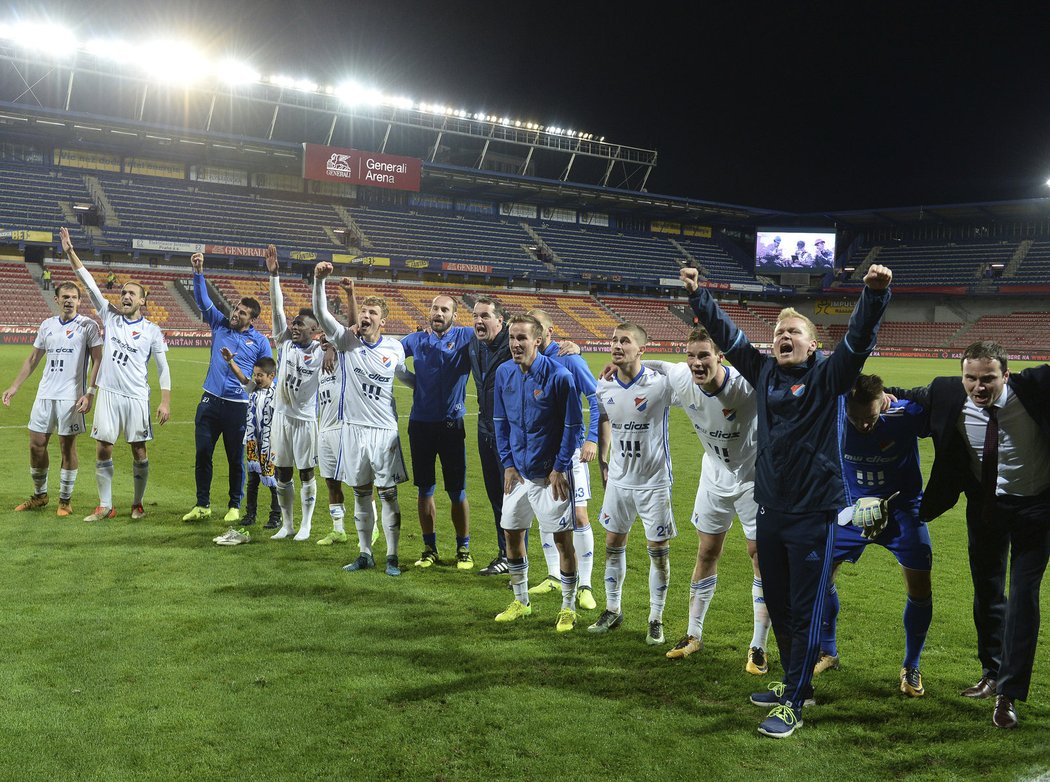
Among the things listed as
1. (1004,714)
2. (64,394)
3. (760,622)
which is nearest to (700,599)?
(760,622)

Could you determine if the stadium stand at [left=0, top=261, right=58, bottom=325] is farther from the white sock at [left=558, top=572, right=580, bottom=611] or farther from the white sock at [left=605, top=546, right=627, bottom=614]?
the white sock at [left=605, top=546, right=627, bottom=614]

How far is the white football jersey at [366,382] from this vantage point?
7.68 m

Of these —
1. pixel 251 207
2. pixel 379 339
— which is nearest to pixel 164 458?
pixel 379 339

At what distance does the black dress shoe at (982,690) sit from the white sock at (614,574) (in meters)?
2.30

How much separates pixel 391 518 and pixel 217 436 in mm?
2901

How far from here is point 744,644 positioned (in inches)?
230

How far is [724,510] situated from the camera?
5652mm

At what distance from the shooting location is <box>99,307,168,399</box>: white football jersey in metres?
9.20

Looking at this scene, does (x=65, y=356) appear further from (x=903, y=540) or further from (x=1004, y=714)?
(x=1004, y=714)

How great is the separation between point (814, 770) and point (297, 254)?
164ft

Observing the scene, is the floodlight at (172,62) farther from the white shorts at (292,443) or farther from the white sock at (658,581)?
the white sock at (658,581)

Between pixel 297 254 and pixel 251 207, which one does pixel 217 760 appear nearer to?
pixel 297 254

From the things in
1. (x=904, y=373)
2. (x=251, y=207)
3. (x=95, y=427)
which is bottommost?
(x=95, y=427)

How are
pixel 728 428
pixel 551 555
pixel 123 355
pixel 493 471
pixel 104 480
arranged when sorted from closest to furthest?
1. pixel 728 428
2. pixel 551 555
3. pixel 493 471
4. pixel 104 480
5. pixel 123 355
